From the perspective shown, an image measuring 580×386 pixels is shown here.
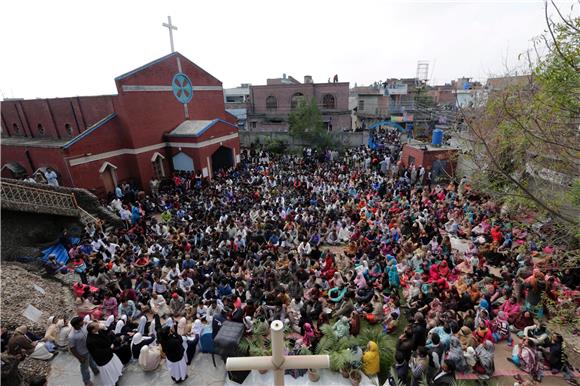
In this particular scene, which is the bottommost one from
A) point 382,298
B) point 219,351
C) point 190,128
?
point 382,298

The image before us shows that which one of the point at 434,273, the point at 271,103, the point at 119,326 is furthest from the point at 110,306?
the point at 271,103

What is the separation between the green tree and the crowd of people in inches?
488

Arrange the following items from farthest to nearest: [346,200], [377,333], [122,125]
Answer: [122,125], [346,200], [377,333]

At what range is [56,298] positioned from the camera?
337 inches

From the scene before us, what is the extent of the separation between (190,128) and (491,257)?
62.4 feet

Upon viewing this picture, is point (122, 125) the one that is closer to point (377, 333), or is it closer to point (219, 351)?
point (219, 351)

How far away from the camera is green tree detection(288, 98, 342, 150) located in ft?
91.1

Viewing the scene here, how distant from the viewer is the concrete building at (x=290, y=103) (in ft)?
113

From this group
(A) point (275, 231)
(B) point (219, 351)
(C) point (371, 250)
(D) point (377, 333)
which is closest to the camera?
(B) point (219, 351)

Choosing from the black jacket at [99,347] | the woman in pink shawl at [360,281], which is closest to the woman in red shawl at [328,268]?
the woman in pink shawl at [360,281]

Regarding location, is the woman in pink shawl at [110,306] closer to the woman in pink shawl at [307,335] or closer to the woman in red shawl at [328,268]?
the woman in pink shawl at [307,335]

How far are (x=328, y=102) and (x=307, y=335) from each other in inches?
1263

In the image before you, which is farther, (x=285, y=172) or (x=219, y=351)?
(x=285, y=172)

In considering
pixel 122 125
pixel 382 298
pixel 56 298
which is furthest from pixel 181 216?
pixel 382 298
